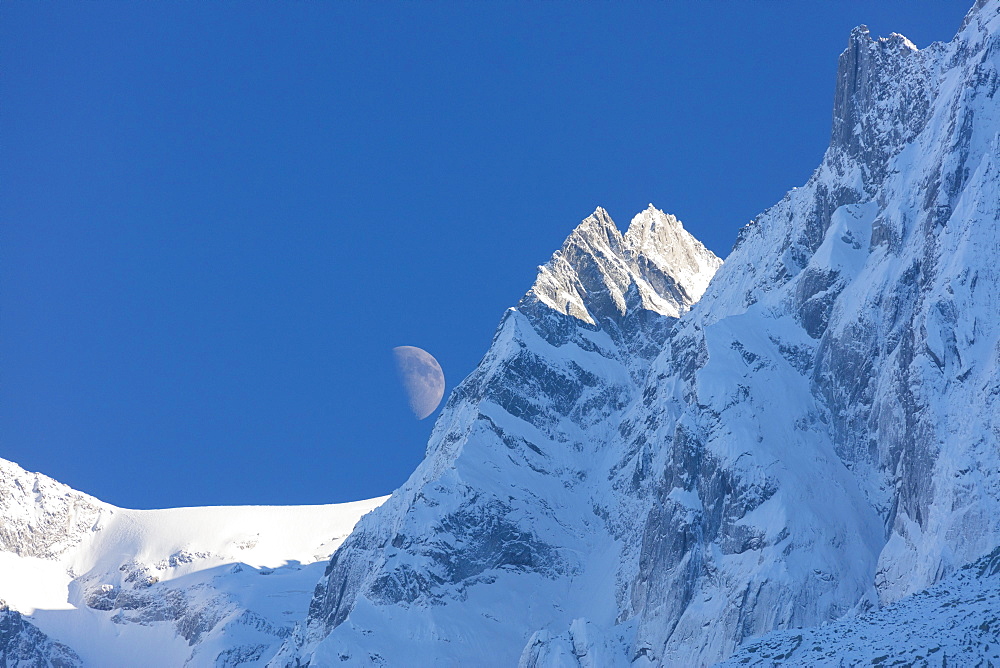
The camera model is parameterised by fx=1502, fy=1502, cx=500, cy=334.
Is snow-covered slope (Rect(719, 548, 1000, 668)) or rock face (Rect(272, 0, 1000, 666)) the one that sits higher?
rock face (Rect(272, 0, 1000, 666))

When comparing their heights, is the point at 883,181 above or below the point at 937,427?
above

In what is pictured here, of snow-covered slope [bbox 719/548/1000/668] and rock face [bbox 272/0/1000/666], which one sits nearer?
snow-covered slope [bbox 719/548/1000/668]

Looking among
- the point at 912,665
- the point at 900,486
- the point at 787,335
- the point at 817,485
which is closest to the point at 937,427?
the point at 900,486

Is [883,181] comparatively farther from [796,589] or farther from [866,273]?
[796,589]

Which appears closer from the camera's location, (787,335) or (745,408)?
(745,408)

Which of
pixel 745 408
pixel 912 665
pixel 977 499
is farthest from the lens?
pixel 745 408

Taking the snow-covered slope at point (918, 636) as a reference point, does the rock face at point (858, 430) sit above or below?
above

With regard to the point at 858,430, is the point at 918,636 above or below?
below

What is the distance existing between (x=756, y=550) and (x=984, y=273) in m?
39.3

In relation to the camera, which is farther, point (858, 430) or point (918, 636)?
point (858, 430)

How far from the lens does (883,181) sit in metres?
197

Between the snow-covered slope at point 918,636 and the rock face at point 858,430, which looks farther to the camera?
the rock face at point 858,430

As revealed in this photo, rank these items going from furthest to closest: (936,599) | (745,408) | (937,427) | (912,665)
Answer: (745,408) → (937,427) → (936,599) → (912,665)

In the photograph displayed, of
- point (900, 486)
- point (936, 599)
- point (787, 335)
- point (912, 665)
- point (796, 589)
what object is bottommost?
point (912, 665)
